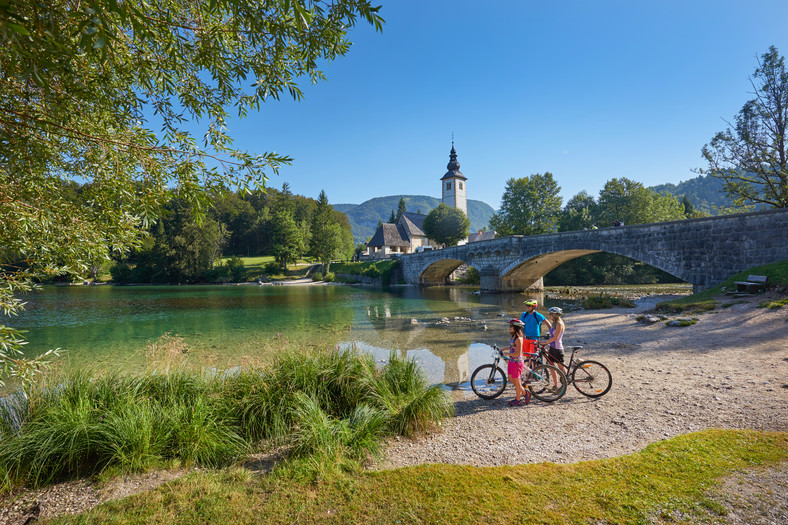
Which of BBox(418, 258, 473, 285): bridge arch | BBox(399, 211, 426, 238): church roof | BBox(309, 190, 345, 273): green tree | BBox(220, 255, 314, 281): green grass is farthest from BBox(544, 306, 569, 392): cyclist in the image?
BBox(399, 211, 426, 238): church roof

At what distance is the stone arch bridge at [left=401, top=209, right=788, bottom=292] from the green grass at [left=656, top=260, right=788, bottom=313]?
109 centimetres

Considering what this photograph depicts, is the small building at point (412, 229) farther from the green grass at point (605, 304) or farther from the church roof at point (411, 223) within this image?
the green grass at point (605, 304)

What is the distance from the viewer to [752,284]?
14.1 metres

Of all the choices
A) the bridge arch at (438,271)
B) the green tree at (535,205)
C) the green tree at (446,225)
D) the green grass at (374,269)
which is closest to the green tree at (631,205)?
the green tree at (535,205)

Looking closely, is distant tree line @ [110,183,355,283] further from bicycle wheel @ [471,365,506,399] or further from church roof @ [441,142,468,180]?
bicycle wheel @ [471,365,506,399]

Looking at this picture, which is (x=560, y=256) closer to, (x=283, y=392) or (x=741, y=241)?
(x=741, y=241)

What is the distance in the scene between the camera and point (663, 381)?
7121 mm

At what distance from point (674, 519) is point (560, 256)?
3049 cm

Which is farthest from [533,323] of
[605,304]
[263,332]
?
[605,304]

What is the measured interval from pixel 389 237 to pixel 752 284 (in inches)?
2199

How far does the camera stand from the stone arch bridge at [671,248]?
1616cm

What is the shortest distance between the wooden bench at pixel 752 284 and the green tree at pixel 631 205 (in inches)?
1306

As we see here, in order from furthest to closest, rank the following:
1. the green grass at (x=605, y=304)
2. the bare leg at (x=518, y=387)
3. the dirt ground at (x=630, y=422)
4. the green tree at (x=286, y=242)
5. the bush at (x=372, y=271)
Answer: the green tree at (x=286, y=242) → the bush at (x=372, y=271) → the green grass at (x=605, y=304) → the bare leg at (x=518, y=387) → the dirt ground at (x=630, y=422)

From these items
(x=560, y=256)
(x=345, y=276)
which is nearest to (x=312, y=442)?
(x=560, y=256)
